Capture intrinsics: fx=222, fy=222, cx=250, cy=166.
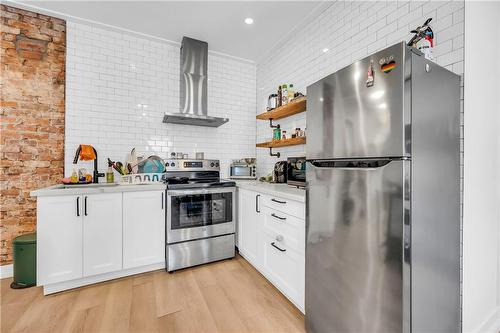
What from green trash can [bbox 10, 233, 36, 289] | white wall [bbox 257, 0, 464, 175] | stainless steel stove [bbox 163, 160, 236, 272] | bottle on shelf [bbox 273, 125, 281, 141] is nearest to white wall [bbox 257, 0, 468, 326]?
white wall [bbox 257, 0, 464, 175]

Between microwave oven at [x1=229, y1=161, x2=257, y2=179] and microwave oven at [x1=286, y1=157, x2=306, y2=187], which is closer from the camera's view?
microwave oven at [x1=286, y1=157, x2=306, y2=187]

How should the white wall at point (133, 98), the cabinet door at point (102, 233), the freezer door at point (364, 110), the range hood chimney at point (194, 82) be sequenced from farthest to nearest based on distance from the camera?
the range hood chimney at point (194, 82), the white wall at point (133, 98), the cabinet door at point (102, 233), the freezer door at point (364, 110)

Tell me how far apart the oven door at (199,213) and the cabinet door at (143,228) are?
106mm

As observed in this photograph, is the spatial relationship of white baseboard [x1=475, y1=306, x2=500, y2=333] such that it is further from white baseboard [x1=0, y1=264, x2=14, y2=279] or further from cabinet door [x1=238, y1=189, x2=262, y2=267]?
white baseboard [x1=0, y1=264, x2=14, y2=279]

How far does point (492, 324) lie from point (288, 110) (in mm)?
2461

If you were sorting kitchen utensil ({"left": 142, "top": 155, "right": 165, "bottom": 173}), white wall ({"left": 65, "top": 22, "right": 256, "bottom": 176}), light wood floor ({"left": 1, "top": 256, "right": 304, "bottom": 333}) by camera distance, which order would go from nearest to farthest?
light wood floor ({"left": 1, "top": 256, "right": 304, "bottom": 333})
white wall ({"left": 65, "top": 22, "right": 256, "bottom": 176})
kitchen utensil ({"left": 142, "top": 155, "right": 165, "bottom": 173})

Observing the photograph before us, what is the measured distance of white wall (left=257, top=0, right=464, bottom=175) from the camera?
1.43 metres

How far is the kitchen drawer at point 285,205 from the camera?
1.71 m

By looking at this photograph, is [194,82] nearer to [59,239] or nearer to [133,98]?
[133,98]

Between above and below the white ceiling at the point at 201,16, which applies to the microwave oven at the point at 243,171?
below

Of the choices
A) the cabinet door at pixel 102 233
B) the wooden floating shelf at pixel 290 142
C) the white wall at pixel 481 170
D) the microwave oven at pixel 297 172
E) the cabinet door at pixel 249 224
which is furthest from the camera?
the wooden floating shelf at pixel 290 142

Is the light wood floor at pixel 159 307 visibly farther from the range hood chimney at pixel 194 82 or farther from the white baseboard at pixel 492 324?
the range hood chimney at pixel 194 82

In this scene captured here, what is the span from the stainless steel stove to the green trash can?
1.24 metres

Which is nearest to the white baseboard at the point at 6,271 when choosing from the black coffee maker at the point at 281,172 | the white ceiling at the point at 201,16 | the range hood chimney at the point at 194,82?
the range hood chimney at the point at 194,82
